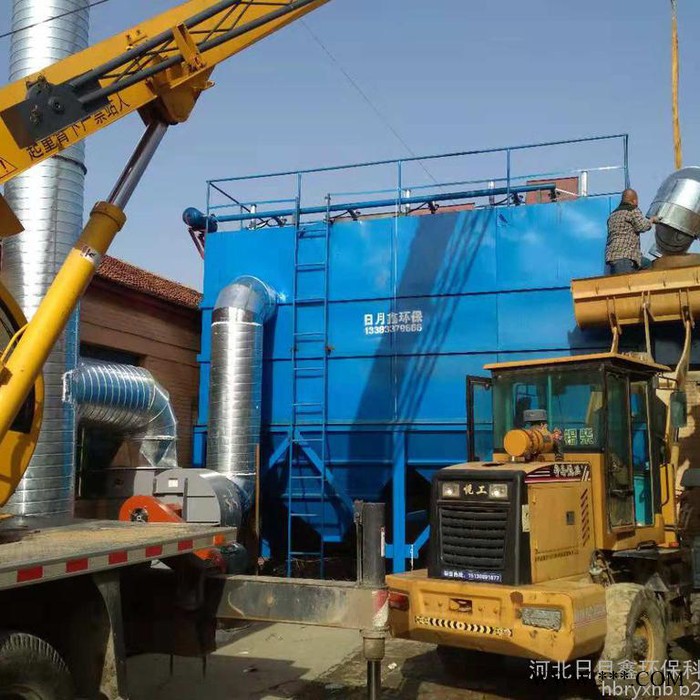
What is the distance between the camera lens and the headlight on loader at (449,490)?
6.17 m

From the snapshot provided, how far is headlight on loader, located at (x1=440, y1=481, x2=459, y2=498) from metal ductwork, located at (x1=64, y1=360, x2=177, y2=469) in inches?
161

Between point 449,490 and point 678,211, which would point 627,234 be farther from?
point 449,490

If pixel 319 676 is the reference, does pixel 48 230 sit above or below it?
above

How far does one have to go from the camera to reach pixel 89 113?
16.6 ft

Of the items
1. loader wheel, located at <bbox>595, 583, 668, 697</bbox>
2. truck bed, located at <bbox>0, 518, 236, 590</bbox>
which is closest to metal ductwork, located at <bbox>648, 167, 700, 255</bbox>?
loader wheel, located at <bbox>595, 583, 668, 697</bbox>

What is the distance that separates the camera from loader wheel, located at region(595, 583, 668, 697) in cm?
559

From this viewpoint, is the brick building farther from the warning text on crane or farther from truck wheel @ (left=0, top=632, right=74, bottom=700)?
truck wheel @ (left=0, top=632, right=74, bottom=700)

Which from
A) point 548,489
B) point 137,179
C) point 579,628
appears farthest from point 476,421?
point 137,179

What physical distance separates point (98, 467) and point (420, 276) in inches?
203

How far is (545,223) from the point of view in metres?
10.8

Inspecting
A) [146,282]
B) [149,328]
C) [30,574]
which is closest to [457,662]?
[30,574]

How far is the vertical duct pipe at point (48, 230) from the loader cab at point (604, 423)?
420cm

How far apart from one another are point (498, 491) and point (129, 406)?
17.7 ft

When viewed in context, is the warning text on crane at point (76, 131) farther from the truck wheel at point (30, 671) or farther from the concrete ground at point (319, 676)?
the concrete ground at point (319, 676)
